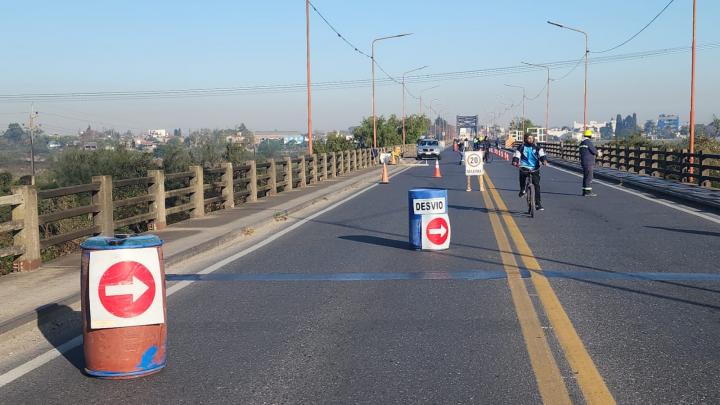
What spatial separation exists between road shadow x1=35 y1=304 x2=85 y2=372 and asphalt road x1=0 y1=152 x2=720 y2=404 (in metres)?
0.59

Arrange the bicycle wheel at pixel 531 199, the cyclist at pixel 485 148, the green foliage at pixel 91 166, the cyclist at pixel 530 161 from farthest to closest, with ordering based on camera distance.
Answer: the cyclist at pixel 485 148, the green foliage at pixel 91 166, the cyclist at pixel 530 161, the bicycle wheel at pixel 531 199

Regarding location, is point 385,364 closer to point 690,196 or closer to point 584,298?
point 584,298

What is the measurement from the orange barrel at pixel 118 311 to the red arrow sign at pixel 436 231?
6.85 m

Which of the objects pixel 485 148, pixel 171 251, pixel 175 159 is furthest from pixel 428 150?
pixel 171 251

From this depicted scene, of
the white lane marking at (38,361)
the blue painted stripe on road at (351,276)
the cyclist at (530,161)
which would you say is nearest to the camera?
the white lane marking at (38,361)

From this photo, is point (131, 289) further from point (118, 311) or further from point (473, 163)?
point (473, 163)

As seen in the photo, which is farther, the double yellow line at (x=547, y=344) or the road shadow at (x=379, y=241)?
the road shadow at (x=379, y=241)

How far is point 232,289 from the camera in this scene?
942cm

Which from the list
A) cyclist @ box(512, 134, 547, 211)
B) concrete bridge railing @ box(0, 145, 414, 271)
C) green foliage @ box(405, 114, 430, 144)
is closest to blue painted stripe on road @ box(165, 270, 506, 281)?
concrete bridge railing @ box(0, 145, 414, 271)

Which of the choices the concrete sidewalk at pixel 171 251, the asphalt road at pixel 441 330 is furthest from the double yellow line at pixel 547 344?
the concrete sidewalk at pixel 171 251

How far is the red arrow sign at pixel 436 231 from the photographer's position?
12.3 meters

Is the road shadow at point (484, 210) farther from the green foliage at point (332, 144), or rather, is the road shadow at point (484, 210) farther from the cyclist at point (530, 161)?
the green foliage at point (332, 144)

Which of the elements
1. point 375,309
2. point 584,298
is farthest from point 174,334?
point 584,298

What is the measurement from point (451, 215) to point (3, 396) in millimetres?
13486
